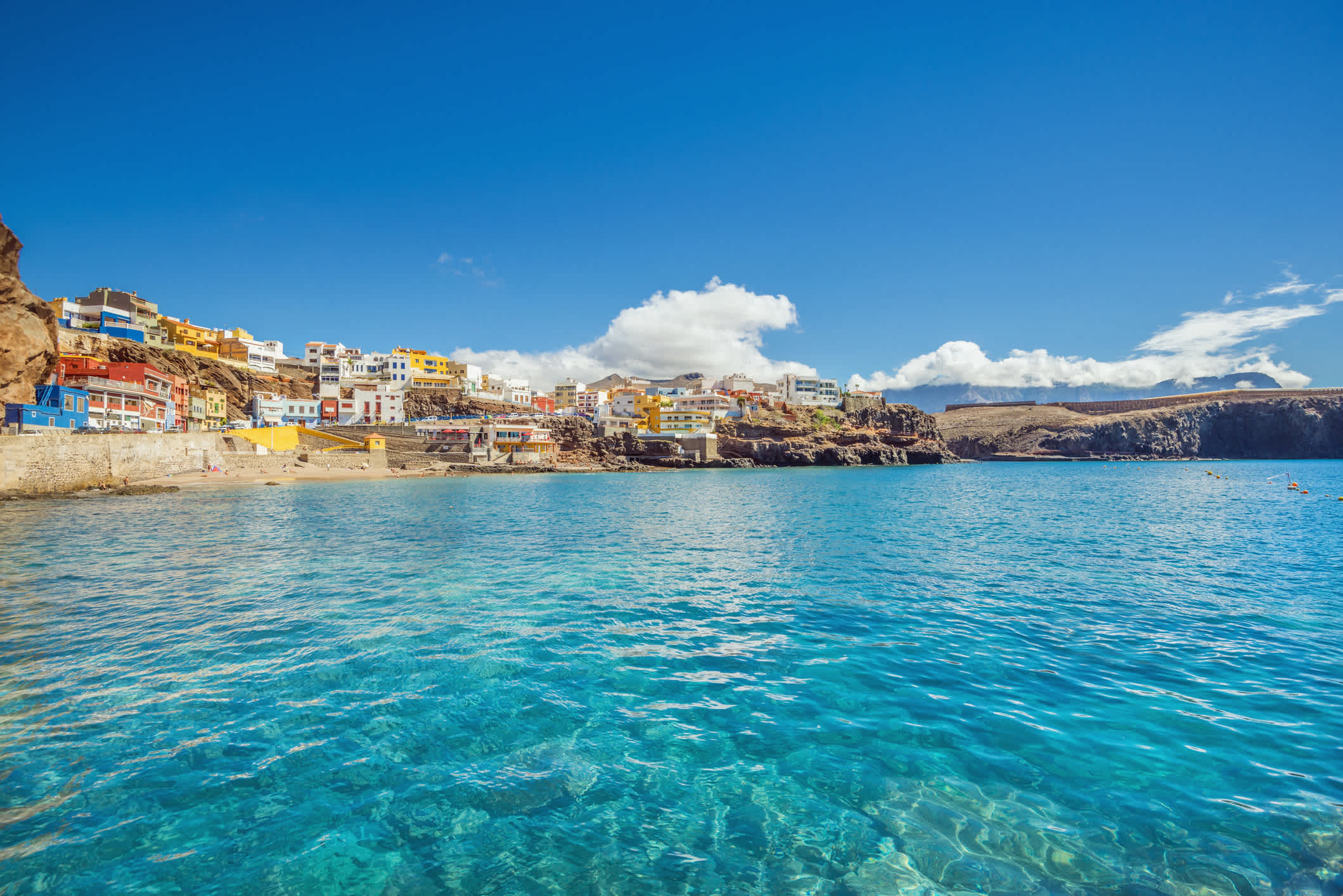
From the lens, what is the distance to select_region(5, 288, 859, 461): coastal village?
155 ft

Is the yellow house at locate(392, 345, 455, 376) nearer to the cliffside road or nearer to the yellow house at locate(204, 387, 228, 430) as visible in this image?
the yellow house at locate(204, 387, 228, 430)

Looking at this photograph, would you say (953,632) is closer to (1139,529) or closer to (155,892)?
(155,892)

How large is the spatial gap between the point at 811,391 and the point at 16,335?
12282 cm

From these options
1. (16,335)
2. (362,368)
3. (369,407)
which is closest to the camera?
(16,335)

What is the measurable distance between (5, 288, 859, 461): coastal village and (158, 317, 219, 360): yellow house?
0.70 ft

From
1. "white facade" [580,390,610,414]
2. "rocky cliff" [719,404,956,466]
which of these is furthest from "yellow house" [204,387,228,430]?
"rocky cliff" [719,404,956,466]

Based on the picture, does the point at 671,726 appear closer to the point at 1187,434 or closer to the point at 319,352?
the point at 319,352

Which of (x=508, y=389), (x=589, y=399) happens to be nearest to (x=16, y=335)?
(x=508, y=389)

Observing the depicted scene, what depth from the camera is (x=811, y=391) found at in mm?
132875

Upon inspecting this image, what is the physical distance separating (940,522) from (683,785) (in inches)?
921

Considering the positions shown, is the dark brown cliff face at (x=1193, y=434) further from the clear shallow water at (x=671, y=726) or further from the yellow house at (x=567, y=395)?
the clear shallow water at (x=671, y=726)

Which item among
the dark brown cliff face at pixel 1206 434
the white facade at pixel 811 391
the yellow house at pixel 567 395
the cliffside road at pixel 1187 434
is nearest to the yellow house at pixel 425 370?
the yellow house at pixel 567 395

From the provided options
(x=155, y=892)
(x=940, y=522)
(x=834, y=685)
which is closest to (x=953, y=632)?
(x=834, y=685)

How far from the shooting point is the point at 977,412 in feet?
607
